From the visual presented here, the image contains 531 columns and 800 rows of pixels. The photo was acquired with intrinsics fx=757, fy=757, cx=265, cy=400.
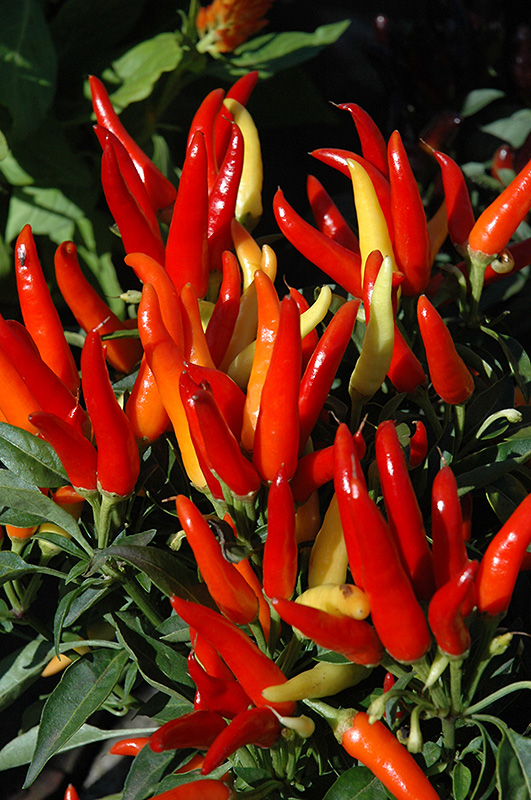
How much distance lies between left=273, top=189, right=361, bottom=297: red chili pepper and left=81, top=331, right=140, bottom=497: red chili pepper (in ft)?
0.83

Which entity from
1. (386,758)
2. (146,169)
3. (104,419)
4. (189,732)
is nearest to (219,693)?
(189,732)

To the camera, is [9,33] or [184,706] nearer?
[184,706]

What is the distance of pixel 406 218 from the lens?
2.49 feet

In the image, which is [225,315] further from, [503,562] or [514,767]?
[514,767]

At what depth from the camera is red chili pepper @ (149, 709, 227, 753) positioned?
594mm

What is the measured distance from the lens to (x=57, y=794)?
3.89 feet

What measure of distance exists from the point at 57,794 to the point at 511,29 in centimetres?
188

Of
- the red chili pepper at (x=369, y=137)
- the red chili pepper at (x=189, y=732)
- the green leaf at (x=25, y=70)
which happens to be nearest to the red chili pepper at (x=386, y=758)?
the red chili pepper at (x=189, y=732)

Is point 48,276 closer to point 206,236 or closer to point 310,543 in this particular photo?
point 206,236

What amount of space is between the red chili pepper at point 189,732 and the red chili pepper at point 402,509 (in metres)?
0.21

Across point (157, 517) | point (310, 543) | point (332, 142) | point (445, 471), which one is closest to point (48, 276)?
point (332, 142)

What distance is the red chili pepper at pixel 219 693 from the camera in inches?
24.9

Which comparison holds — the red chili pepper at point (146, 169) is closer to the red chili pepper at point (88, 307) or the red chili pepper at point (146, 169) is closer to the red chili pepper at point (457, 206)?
the red chili pepper at point (88, 307)

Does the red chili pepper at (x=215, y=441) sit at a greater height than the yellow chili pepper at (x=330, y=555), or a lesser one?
greater
